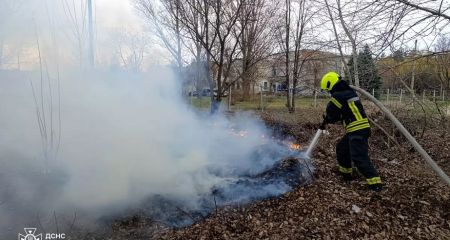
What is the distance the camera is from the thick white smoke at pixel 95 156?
4.71 m

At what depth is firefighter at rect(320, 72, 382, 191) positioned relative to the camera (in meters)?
5.35

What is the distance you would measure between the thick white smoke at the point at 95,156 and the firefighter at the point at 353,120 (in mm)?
1437

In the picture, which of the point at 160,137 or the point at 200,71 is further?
the point at 200,71

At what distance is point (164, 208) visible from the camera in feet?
15.4

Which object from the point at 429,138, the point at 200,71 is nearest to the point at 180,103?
the point at 200,71

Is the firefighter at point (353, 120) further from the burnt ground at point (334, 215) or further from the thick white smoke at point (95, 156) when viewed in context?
the thick white smoke at point (95, 156)

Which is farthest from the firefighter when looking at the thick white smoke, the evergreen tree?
the thick white smoke

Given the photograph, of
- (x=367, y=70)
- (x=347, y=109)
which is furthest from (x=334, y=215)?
(x=367, y=70)

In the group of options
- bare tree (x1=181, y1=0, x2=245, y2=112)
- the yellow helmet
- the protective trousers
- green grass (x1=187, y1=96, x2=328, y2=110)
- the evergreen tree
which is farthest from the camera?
green grass (x1=187, y1=96, x2=328, y2=110)

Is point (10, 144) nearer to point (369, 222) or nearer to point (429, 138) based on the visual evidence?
point (369, 222)

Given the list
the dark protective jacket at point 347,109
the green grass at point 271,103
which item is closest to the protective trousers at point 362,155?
the dark protective jacket at point 347,109

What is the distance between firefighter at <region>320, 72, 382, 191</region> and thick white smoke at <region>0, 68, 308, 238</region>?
56.6 inches

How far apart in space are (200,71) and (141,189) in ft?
23.2

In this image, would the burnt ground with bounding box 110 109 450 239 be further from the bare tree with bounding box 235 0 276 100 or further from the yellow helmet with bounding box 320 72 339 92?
the bare tree with bounding box 235 0 276 100
